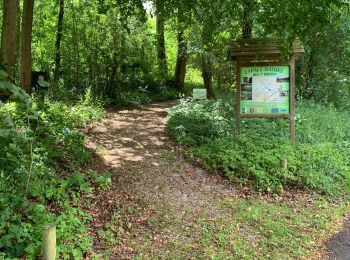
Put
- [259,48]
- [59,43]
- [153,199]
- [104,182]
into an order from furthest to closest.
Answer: [59,43]
[259,48]
[153,199]
[104,182]

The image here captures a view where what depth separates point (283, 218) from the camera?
6.63m

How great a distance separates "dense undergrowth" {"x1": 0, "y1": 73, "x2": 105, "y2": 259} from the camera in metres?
4.22

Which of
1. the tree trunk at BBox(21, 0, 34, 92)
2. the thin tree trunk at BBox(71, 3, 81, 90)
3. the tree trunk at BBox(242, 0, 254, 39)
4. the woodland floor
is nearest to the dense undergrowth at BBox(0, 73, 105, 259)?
the woodland floor

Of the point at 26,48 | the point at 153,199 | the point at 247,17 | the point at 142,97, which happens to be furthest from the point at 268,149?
the point at 142,97

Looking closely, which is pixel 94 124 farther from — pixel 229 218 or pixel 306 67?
pixel 306 67

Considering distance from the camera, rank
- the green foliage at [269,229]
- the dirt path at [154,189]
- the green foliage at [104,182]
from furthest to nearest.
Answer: the green foliage at [104,182], the green foliage at [269,229], the dirt path at [154,189]

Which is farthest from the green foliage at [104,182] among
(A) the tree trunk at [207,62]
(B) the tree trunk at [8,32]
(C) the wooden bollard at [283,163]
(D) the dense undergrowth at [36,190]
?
(A) the tree trunk at [207,62]

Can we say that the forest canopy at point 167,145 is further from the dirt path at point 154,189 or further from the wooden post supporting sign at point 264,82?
the wooden post supporting sign at point 264,82

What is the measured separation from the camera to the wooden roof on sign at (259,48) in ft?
30.3

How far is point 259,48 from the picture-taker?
9266 mm

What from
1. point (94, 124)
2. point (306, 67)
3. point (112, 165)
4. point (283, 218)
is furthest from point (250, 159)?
point (306, 67)

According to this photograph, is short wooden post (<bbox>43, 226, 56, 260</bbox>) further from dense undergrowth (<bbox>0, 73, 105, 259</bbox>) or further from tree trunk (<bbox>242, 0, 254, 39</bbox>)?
tree trunk (<bbox>242, 0, 254, 39</bbox>)

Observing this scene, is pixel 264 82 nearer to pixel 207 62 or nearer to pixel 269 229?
pixel 269 229

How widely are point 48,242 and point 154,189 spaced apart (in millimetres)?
3322
